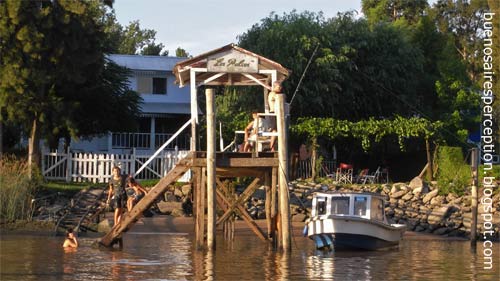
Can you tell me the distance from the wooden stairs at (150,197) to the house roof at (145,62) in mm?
28501

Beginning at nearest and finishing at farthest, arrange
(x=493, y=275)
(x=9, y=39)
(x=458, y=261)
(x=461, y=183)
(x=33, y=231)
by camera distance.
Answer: (x=493, y=275)
(x=458, y=261)
(x=33, y=231)
(x=9, y=39)
(x=461, y=183)

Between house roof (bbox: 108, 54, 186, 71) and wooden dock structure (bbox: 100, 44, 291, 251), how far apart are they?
26.8 metres

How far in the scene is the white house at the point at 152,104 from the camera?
172 feet

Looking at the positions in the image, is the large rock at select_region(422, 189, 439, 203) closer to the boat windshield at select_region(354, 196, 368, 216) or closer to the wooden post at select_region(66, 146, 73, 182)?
the boat windshield at select_region(354, 196, 368, 216)

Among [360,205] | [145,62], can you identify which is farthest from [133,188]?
[145,62]

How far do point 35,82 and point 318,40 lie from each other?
1680 cm

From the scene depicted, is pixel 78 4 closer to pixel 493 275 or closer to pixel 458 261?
pixel 458 261

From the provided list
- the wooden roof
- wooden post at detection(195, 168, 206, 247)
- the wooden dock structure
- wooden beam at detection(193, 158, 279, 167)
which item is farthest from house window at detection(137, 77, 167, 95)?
wooden beam at detection(193, 158, 279, 167)

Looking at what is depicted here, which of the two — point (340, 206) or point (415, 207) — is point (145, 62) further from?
point (340, 206)

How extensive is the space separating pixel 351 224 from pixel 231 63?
584 cm

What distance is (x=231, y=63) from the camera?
25.1 meters

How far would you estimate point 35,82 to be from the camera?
36.6 m

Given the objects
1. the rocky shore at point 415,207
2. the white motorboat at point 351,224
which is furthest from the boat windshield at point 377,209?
the rocky shore at point 415,207

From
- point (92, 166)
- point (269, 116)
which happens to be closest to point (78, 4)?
point (92, 166)
